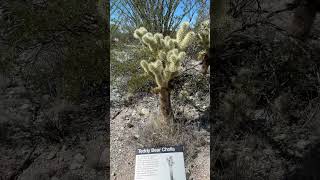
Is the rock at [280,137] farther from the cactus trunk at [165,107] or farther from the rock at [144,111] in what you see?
the rock at [144,111]

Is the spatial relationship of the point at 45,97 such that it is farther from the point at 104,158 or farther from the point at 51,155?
the point at 104,158

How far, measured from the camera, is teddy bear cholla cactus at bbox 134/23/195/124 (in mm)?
2457

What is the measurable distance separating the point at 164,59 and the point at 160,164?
2.47 feet

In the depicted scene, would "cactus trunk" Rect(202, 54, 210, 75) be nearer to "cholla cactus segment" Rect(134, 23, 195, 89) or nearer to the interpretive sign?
"cholla cactus segment" Rect(134, 23, 195, 89)

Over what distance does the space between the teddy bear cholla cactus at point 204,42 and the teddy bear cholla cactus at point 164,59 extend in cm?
29

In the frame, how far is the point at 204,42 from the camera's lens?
2.93 meters

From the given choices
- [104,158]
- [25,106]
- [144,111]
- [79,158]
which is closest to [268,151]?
[144,111]

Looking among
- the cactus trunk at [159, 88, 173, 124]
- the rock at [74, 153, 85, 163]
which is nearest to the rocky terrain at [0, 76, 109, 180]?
the rock at [74, 153, 85, 163]

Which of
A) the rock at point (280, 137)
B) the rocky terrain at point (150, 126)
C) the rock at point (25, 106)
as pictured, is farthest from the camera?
the rock at point (25, 106)

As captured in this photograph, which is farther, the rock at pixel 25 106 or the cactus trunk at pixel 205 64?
the cactus trunk at pixel 205 64

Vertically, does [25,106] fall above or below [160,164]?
above

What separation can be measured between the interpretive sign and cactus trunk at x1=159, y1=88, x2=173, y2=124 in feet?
1.26

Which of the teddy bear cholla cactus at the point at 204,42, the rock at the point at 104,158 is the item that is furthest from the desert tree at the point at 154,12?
the rock at the point at 104,158

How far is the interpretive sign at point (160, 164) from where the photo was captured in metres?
2.16
